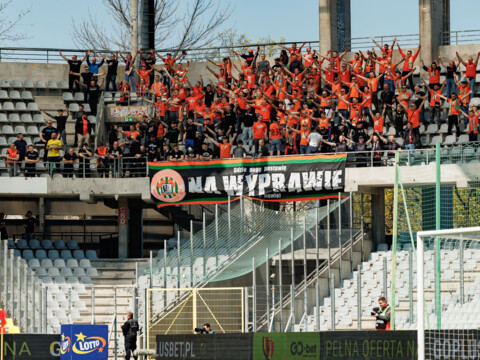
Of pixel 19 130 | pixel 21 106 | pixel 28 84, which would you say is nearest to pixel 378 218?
pixel 19 130

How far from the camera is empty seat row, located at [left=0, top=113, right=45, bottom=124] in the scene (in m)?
34.7

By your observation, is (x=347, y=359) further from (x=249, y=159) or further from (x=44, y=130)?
(x=44, y=130)

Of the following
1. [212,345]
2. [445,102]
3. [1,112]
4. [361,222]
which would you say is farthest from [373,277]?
[1,112]

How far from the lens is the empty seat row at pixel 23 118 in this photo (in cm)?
3469

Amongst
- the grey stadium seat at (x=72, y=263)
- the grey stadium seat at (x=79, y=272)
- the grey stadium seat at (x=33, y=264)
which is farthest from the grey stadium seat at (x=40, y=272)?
the grey stadium seat at (x=72, y=263)

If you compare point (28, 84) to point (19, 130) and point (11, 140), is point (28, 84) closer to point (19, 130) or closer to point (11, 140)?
point (19, 130)

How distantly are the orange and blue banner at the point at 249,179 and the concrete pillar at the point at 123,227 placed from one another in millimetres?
2359

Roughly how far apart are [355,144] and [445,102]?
13.5 feet

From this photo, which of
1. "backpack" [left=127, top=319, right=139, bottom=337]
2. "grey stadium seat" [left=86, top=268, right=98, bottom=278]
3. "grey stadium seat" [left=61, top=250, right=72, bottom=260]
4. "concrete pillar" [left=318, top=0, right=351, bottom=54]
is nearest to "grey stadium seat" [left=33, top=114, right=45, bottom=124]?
"grey stadium seat" [left=61, top=250, right=72, bottom=260]

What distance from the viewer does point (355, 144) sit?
28.5 metres

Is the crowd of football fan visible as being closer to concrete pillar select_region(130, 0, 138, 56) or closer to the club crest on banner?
the club crest on banner

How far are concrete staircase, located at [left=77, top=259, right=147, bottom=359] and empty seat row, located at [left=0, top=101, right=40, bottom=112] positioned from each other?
6551 millimetres

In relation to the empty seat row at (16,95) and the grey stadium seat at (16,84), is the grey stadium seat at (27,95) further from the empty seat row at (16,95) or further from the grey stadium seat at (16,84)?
the grey stadium seat at (16,84)

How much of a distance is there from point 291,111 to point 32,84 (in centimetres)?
1056
